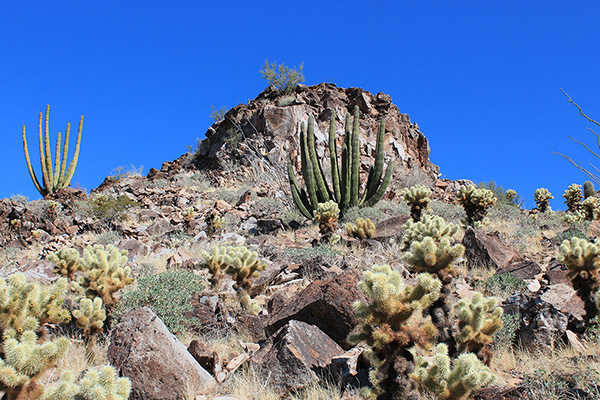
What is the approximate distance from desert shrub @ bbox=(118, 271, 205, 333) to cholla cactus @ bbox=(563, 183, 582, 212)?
48.4ft

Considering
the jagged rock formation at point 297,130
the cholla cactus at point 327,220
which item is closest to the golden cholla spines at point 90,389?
the cholla cactus at point 327,220

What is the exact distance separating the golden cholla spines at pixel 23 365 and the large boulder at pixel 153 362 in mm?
1180

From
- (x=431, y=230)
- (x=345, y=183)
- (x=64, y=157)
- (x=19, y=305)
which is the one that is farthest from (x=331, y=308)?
(x=64, y=157)

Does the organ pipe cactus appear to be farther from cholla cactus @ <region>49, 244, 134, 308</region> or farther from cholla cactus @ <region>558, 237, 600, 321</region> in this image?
cholla cactus @ <region>558, 237, 600, 321</region>

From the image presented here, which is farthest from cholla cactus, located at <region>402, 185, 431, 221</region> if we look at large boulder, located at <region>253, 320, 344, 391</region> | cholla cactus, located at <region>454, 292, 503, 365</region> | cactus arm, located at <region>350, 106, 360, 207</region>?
cholla cactus, located at <region>454, 292, 503, 365</region>

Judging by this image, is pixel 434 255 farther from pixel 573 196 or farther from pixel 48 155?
pixel 48 155

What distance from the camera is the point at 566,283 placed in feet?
18.6

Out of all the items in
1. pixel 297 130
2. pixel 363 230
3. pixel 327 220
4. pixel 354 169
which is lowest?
pixel 363 230

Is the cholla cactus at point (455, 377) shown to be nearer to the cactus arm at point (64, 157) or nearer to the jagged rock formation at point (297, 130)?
the jagged rock formation at point (297, 130)

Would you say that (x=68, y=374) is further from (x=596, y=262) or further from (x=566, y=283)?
(x=566, y=283)

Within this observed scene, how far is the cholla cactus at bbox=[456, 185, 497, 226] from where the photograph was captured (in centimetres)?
1139

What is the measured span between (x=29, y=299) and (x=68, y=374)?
935 mm

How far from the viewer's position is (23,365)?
252 centimetres

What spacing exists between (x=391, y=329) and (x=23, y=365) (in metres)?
2.36
